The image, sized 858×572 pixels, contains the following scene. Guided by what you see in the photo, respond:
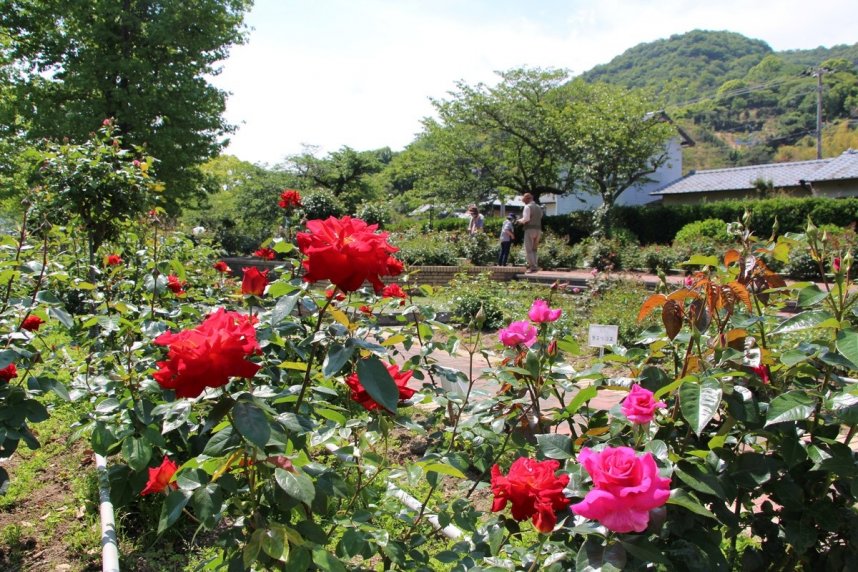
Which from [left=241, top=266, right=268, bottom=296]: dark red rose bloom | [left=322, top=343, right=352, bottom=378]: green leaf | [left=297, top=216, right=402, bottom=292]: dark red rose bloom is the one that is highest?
[left=297, top=216, right=402, bottom=292]: dark red rose bloom

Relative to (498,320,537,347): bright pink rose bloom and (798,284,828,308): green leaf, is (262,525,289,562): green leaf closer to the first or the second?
(498,320,537,347): bright pink rose bloom

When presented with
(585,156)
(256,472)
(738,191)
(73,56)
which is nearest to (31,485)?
(256,472)

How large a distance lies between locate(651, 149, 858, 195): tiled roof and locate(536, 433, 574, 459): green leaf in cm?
2831

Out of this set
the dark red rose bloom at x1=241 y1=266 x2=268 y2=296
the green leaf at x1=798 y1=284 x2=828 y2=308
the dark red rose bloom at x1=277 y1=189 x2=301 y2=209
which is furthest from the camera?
the dark red rose bloom at x1=277 y1=189 x2=301 y2=209

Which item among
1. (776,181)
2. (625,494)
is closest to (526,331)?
(625,494)

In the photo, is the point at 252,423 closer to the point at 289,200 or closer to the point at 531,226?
the point at 289,200

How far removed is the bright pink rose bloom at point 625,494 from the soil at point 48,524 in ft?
6.44

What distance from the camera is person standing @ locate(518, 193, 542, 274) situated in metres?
11.7

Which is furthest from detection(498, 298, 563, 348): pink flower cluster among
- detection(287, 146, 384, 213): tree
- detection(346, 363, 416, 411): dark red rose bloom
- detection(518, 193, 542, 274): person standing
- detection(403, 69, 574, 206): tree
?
detection(287, 146, 384, 213): tree

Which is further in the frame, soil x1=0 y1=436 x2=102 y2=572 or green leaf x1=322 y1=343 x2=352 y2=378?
soil x1=0 y1=436 x2=102 y2=572

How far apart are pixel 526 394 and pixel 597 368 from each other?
11.2 inches

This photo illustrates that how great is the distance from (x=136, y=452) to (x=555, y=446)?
1.17m

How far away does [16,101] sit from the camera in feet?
51.0

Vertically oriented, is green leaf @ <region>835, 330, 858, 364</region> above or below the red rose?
above
